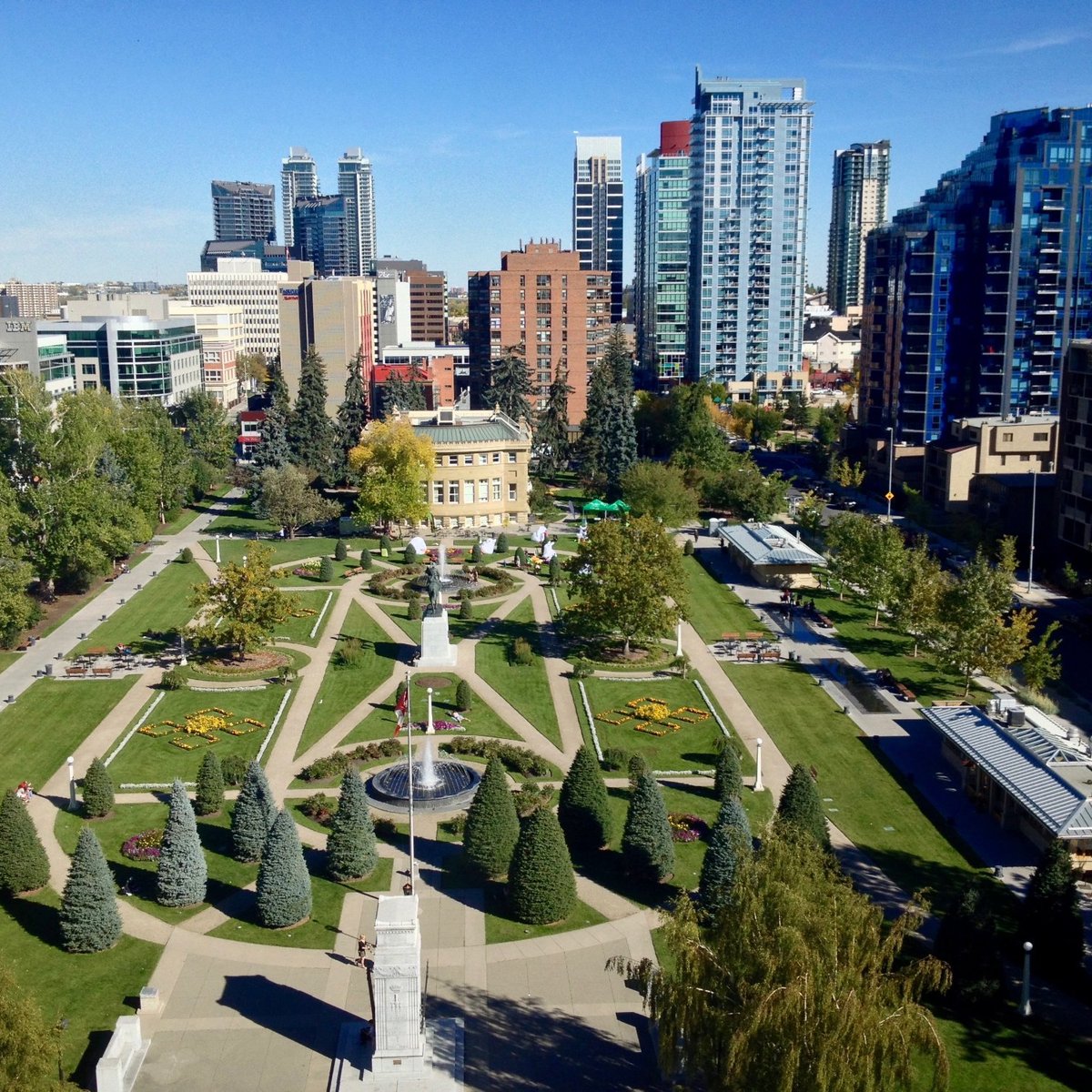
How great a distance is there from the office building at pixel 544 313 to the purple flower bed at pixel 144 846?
104591 mm

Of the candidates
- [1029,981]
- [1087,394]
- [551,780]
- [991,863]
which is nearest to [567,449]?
[1087,394]

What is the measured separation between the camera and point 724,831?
32.7 metres

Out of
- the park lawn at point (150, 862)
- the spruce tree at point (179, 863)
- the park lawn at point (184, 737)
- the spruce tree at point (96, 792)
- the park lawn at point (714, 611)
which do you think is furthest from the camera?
the park lawn at point (714, 611)

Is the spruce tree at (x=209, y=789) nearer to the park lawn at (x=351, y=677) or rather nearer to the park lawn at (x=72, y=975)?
the park lawn at (x=351, y=677)

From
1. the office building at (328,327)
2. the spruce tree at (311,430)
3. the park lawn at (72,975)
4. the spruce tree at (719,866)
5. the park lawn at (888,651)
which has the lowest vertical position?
the park lawn at (72,975)

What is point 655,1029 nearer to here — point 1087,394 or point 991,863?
point 991,863

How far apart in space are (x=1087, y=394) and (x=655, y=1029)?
57510 mm

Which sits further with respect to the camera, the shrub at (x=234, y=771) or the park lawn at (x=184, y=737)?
the park lawn at (x=184, y=737)

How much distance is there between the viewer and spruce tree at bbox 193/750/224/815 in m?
40.0

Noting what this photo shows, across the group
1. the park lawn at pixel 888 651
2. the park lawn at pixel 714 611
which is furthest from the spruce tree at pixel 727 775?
the park lawn at pixel 714 611

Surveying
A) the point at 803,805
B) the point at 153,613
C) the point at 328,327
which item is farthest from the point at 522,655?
the point at 328,327

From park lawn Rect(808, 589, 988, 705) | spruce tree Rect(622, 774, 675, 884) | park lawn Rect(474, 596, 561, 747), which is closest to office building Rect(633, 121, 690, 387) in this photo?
park lawn Rect(808, 589, 988, 705)

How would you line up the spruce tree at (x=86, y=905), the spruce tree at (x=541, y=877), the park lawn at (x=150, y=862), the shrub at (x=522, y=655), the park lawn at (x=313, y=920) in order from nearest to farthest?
the spruce tree at (x=86, y=905) < the park lawn at (x=313, y=920) < the spruce tree at (x=541, y=877) < the park lawn at (x=150, y=862) < the shrub at (x=522, y=655)

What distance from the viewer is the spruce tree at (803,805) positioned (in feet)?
116
